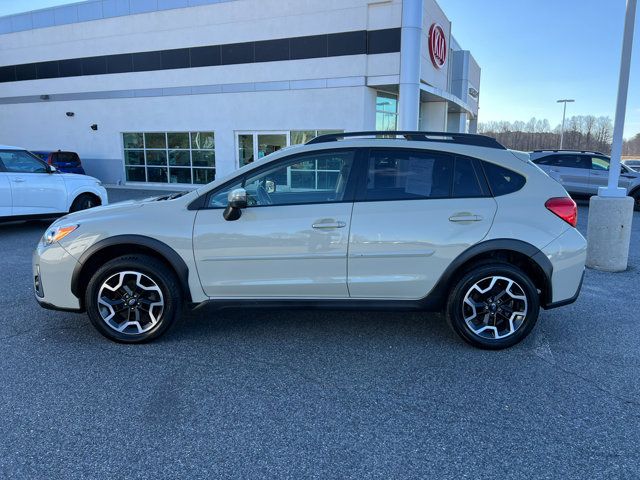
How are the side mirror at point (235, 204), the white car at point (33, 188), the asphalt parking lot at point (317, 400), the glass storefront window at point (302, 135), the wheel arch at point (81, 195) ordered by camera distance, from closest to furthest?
the asphalt parking lot at point (317, 400) < the side mirror at point (235, 204) < the white car at point (33, 188) < the wheel arch at point (81, 195) < the glass storefront window at point (302, 135)

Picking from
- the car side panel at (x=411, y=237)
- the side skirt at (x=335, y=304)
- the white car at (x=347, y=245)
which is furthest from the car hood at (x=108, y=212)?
the car side panel at (x=411, y=237)

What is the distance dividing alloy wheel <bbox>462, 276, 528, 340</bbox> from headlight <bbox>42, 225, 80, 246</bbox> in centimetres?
333

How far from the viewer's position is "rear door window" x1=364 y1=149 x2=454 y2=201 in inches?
155

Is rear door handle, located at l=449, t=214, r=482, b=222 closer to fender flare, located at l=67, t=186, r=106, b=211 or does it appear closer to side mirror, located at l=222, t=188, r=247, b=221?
side mirror, located at l=222, t=188, r=247, b=221

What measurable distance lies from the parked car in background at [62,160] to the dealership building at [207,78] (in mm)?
2773

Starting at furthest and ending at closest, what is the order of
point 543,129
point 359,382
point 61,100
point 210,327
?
point 543,129
point 61,100
point 210,327
point 359,382

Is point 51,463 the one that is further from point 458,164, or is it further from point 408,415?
point 458,164

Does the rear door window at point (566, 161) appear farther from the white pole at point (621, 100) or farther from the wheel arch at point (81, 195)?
the wheel arch at point (81, 195)

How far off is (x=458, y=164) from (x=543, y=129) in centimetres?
11655

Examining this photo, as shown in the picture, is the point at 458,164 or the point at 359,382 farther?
the point at 458,164

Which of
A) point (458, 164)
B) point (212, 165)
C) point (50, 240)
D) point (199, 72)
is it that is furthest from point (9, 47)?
point (458, 164)

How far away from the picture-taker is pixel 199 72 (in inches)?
721

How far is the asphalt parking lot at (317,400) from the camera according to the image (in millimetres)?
2566

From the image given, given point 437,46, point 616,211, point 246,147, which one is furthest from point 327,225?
point 437,46
